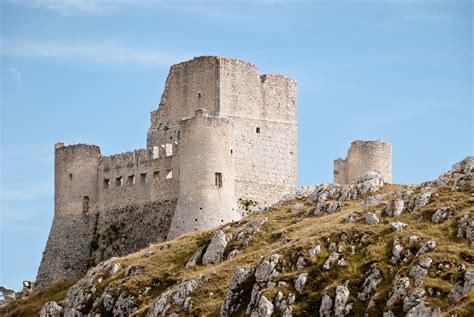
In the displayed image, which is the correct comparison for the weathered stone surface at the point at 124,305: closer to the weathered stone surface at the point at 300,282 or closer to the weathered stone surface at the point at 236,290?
the weathered stone surface at the point at 236,290

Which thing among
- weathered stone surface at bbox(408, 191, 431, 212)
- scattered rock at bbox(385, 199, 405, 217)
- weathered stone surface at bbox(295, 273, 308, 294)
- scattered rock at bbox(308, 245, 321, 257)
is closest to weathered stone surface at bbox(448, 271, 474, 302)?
weathered stone surface at bbox(295, 273, 308, 294)

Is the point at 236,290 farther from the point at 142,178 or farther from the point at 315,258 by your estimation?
the point at 142,178

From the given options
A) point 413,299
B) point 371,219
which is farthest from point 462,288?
point 371,219

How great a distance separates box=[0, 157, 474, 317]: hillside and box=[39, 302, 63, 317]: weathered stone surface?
0.08m

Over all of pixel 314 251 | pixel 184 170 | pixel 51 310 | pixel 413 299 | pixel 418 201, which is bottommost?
pixel 413 299

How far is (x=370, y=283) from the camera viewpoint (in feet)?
238

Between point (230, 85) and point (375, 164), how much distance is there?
1096 cm

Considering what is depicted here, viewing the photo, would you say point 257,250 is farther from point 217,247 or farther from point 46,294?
point 46,294

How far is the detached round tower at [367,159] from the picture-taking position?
10475cm

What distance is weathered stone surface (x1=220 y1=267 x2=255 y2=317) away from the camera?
250 ft

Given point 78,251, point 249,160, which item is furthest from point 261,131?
point 78,251

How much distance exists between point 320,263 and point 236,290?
3.95 m

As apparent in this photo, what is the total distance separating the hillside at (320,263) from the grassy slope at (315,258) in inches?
2.8

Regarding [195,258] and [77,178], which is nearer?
[195,258]
